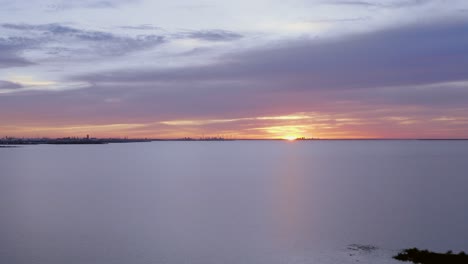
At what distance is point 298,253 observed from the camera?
24516 millimetres

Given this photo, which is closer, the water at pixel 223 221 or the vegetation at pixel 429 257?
the vegetation at pixel 429 257

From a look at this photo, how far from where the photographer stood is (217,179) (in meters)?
68.8

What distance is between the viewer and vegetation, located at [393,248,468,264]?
2117 cm

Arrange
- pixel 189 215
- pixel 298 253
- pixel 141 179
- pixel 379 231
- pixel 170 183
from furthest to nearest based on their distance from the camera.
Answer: pixel 141 179 < pixel 170 183 < pixel 189 215 < pixel 379 231 < pixel 298 253

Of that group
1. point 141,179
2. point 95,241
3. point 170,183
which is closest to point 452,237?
point 95,241

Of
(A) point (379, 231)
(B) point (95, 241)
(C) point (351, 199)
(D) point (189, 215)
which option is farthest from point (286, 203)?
(B) point (95, 241)

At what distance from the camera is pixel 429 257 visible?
21984mm

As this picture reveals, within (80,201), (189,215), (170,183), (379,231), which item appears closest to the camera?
(379,231)

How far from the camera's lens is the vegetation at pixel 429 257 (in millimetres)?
21172

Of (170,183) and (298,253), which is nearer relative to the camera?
(298,253)

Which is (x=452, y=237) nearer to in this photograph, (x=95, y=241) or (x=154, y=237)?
(x=154, y=237)

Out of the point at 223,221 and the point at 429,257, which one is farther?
the point at 223,221

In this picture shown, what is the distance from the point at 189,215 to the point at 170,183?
1029 inches

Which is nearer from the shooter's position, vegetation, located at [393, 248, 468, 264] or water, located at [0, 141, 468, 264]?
vegetation, located at [393, 248, 468, 264]
